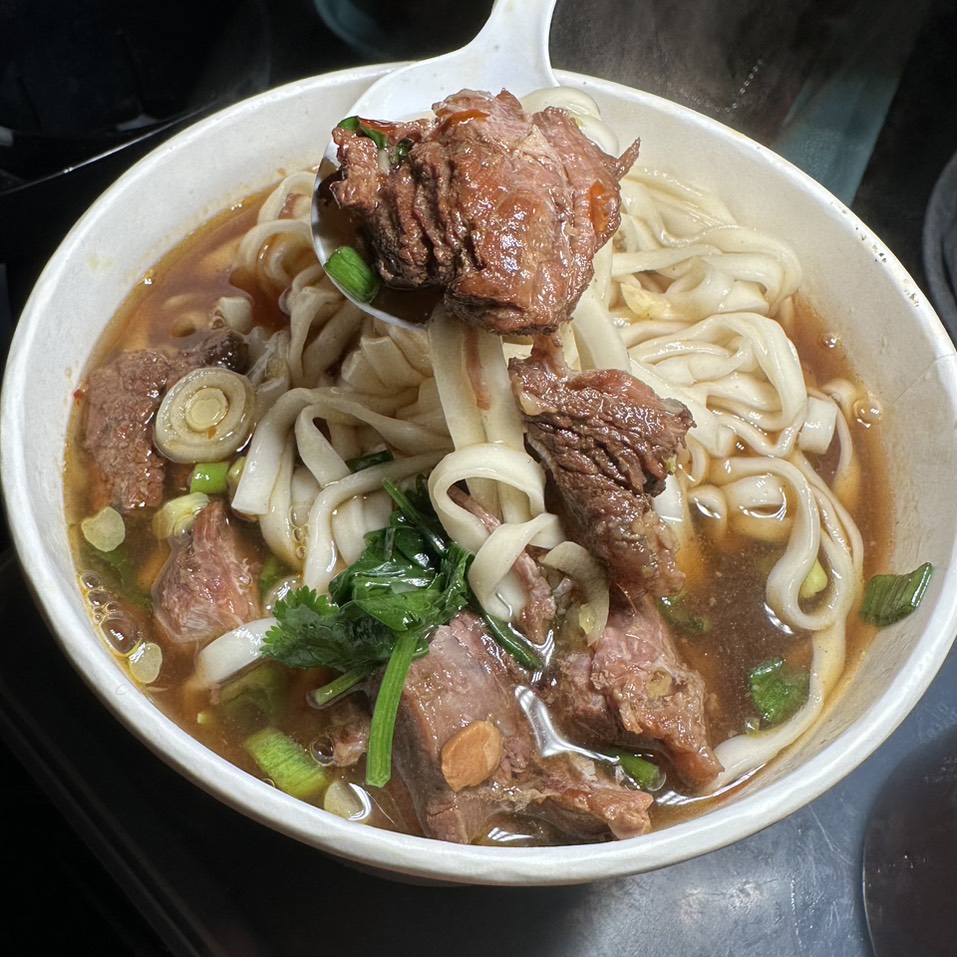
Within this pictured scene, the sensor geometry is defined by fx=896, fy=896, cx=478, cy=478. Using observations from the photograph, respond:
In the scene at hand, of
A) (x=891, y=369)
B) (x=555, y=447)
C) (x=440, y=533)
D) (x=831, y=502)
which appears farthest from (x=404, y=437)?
(x=891, y=369)

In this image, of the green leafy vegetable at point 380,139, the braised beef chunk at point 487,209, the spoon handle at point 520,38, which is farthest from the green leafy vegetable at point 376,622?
the spoon handle at point 520,38

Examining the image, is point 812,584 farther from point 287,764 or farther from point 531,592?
point 287,764

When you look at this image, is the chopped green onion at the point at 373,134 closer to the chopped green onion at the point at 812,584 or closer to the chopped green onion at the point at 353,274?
the chopped green onion at the point at 353,274

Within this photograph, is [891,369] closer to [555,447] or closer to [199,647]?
[555,447]

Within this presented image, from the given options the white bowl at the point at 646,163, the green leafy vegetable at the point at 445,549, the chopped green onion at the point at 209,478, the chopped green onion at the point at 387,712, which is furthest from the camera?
the chopped green onion at the point at 209,478

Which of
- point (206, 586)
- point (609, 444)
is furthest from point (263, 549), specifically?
point (609, 444)

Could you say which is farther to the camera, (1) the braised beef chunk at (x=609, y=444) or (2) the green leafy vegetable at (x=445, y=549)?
(2) the green leafy vegetable at (x=445, y=549)

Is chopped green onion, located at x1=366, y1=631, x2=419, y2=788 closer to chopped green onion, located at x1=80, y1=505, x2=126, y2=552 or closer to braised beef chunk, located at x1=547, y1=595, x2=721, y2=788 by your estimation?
braised beef chunk, located at x1=547, y1=595, x2=721, y2=788
